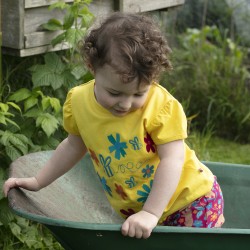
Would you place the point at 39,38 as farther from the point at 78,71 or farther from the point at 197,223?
the point at 197,223

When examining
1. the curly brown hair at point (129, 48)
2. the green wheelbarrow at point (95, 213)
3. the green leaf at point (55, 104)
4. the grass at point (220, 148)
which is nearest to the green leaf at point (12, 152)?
the green leaf at point (55, 104)

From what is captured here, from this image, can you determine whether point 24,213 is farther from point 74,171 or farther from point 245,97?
point 245,97

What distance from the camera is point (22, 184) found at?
299cm

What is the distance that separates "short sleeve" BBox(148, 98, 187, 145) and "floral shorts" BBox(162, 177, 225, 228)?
0.38 meters

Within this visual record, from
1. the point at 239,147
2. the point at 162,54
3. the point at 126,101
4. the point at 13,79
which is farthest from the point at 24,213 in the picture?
the point at 239,147

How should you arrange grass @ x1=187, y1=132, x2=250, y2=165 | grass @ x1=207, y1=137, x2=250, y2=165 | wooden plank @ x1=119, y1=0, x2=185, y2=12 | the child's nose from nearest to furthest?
1. the child's nose
2. wooden plank @ x1=119, y1=0, x2=185, y2=12
3. grass @ x1=187, y1=132, x2=250, y2=165
4. grass @ x1=207, y1=137, x2=250, y2=165

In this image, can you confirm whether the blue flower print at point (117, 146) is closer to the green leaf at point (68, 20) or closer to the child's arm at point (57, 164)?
the child's arm at point (57, 164)

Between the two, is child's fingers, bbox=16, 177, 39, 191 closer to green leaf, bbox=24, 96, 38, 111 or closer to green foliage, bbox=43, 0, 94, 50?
green leaf, bbox=24, 96, 38, 111

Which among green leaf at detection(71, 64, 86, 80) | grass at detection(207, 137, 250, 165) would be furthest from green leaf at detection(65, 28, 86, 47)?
grass at detection(207, 137, 250, 165)

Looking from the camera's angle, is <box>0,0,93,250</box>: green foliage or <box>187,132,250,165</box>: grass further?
<box>187,132,250,165</box>: grass

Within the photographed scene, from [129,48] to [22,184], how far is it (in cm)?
76


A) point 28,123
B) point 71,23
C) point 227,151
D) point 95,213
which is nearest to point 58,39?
point 71,23

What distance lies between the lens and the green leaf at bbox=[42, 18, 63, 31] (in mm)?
3861

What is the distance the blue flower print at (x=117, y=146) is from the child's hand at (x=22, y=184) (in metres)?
0.36
